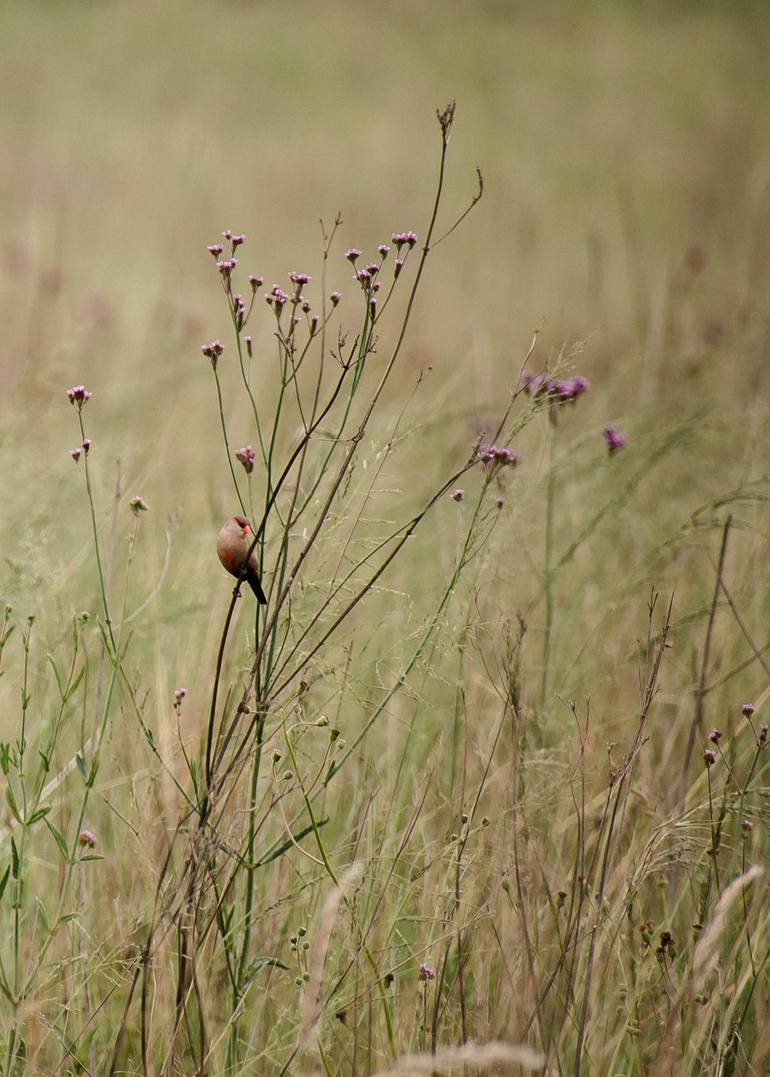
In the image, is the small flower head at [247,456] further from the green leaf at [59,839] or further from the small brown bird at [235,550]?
the green leaf at [59,839]

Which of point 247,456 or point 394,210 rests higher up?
point 394,210

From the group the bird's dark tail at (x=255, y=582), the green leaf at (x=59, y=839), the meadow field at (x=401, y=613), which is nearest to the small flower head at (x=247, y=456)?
the meadow field at (x=401, y=613)

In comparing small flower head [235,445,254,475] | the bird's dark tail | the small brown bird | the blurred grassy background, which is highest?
the blurred grassy background

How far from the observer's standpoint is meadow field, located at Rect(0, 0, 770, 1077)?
1231mm

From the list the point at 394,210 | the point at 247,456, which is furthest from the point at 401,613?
the point at 394,210

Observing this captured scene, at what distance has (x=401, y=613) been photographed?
95.0 inches

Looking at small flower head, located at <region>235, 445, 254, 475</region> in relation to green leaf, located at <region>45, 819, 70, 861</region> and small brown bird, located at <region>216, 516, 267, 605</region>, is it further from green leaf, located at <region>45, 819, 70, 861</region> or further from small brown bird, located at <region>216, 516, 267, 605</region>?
green leaf, located at <region>45, 819, 70, 861</region>

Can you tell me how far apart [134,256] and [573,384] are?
532 centimetres

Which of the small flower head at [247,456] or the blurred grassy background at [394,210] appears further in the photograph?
the blurred grassy background at [394,210]

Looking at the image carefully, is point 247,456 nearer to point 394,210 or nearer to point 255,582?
point 255,582

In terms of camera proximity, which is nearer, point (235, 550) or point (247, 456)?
point (235, 550)

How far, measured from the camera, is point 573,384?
1906 millimetres

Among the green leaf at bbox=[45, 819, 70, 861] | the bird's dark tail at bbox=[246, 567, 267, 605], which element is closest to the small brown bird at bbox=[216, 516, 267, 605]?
the bird's dark tail at bbox=[246, 567, 267, 605]

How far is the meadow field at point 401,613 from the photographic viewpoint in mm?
1231
